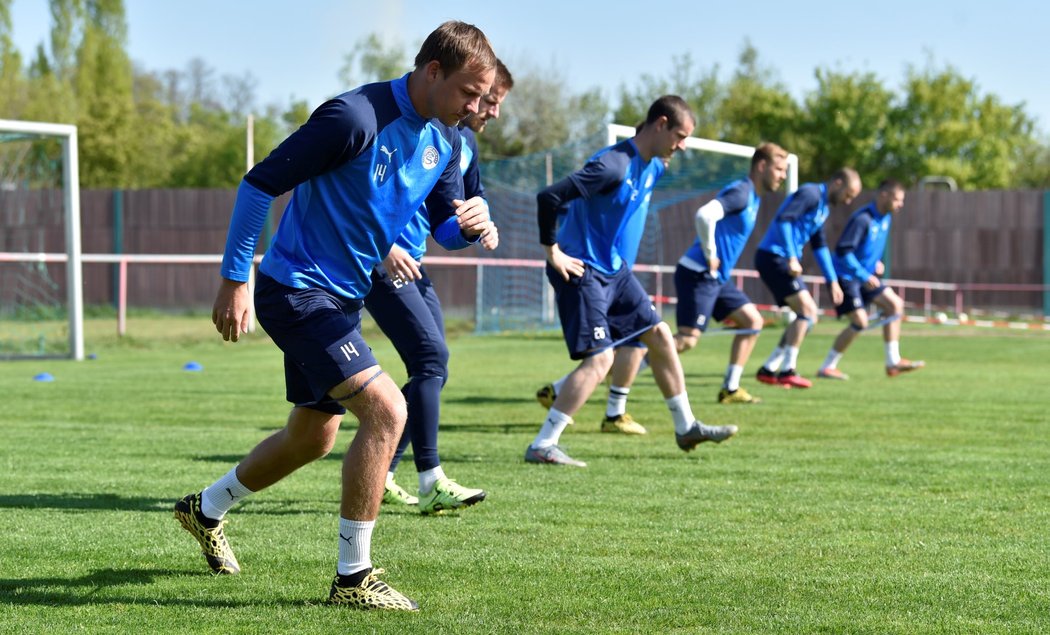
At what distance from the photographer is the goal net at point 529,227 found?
1989cm

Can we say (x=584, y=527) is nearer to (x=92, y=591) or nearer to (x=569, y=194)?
(x=92, y=591)

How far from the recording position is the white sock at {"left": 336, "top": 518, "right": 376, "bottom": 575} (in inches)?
174

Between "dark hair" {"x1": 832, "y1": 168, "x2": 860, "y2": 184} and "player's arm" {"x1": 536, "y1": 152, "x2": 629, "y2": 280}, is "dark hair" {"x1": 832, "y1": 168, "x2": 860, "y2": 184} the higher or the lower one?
the higher one

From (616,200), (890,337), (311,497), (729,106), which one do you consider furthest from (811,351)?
(729,106)

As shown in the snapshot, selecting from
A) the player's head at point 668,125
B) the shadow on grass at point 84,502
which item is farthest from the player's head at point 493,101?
the shadow on grass at point 84,502

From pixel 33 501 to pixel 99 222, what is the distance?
1200 inches

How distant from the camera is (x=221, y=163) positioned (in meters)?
53.8

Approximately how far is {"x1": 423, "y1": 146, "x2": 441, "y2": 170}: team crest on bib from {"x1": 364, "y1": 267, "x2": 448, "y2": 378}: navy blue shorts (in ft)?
5.83

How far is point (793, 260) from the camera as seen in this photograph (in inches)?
528

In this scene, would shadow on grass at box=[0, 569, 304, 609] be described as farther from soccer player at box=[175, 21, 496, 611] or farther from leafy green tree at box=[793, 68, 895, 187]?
leafy green tree at box=[793, 68, 895, 187]

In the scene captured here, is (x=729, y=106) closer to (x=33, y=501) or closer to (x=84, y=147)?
(x=84, y=147)

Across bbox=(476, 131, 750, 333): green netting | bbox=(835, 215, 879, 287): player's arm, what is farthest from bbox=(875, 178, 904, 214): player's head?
bbox=(476, 131, 750, 333): green netting

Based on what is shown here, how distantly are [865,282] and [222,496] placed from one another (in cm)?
1082

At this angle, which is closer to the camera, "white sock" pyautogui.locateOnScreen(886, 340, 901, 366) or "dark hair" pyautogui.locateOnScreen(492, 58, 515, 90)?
"dark hair" pyautogui.locateOnScreen(492, 58, 515, 90)
